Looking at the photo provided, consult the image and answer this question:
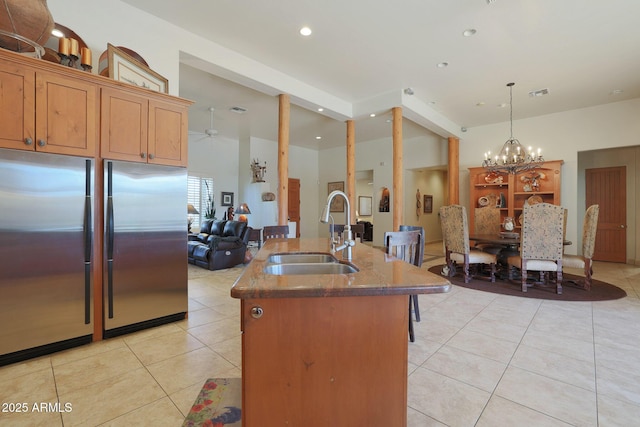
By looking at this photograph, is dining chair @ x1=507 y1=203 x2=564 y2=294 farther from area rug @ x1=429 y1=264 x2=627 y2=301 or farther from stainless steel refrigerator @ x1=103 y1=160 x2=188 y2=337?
stainless steel refrigerator @ x1=103 y1=160 x2=188 y2=337

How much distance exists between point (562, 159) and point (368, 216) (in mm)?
6515

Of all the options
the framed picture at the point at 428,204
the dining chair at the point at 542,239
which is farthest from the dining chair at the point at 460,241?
the framed picture at the point at 428,204

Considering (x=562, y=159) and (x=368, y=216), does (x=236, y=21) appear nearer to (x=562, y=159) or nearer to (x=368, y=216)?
(x=562, y=159)

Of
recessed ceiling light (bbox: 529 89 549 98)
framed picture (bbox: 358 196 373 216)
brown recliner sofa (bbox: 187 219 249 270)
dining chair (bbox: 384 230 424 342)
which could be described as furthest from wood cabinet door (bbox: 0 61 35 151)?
framed picture (bbox: 358 196 373 216)

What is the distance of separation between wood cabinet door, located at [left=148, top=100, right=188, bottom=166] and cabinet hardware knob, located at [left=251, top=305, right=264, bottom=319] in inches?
90.7

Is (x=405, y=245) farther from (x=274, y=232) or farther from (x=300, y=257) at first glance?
(x=274, y=232)

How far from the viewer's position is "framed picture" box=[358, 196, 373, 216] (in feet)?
37.9

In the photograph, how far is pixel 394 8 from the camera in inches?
121

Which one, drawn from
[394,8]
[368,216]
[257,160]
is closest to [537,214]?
[394,8]

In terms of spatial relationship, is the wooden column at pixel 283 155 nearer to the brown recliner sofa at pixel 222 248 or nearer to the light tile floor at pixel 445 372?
the brown recliner sofa at pixel 222 248

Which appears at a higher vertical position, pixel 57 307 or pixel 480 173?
pixel 480 173

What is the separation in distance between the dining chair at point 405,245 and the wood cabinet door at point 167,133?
2.16 metres

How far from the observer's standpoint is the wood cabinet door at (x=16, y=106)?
201cm

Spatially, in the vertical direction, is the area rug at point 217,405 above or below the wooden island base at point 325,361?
below
